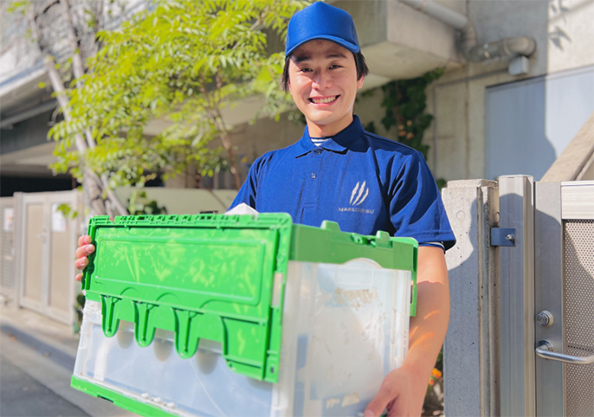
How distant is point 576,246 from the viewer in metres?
1.77

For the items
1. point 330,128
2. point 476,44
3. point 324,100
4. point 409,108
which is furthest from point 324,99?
point 409,108

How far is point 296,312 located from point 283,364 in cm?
9

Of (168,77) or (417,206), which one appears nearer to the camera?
(417,206)

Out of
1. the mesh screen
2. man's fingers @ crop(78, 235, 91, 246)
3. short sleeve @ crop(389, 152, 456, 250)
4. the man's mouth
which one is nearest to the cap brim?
the man's mouth

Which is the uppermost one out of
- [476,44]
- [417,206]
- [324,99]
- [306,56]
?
[476,44]

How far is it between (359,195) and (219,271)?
0.50 metres

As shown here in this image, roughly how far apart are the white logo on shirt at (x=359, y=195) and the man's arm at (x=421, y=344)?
197mm

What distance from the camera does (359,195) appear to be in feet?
4.37

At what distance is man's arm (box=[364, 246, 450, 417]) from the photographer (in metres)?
1.01

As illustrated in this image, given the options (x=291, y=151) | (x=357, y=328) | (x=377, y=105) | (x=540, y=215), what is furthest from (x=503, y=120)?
(x=357, y=328)

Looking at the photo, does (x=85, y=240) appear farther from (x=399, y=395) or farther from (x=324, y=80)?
(x=399, y=395)

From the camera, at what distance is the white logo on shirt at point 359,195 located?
132 cm

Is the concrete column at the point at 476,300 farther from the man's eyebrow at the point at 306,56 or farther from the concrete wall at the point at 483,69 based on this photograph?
the concrete wall at the point at 483,69

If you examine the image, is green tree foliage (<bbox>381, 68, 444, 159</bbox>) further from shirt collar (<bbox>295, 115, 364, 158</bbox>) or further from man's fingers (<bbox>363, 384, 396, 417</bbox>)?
man's fingers (<bbox>363, 384, 396, 417</bbox>)
